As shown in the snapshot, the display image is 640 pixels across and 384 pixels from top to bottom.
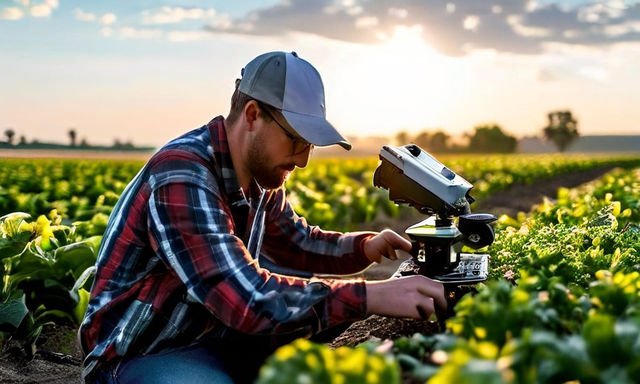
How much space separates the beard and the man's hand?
723mm

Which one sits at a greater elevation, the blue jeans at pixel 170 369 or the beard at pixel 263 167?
the beard at pixel 263 167

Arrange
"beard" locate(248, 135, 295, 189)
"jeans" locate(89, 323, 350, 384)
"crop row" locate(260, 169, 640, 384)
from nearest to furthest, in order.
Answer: "crop row" locate(260, 169, 640, 384) → "beard" locate(248, 135, 295, 189) → "jeans" locate(89, 323, 350, 384)

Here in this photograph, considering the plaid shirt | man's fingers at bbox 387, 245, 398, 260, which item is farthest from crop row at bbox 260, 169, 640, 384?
man's fingers at bbox 387, 245, 398, 260

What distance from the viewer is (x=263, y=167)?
3.32m

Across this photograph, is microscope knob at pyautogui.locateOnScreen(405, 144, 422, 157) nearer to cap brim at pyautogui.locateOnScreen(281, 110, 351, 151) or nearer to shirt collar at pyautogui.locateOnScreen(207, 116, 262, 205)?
cap brim at pyautogui.locateOnScreen(281, 110, 351, 151)

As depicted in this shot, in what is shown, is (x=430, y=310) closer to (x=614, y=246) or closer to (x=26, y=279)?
(x=614, y=246)

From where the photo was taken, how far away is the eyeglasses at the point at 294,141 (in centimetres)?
325

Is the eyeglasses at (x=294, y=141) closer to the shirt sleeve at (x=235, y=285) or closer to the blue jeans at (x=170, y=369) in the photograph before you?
the shirt sleeve at (x=235, y=285)

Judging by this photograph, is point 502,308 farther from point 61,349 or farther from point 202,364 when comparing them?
point 61,349

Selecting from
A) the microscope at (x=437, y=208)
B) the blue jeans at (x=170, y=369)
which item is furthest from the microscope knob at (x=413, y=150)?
the blue jeans at (x=170, y=369)

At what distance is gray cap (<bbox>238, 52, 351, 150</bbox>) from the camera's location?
322 cm

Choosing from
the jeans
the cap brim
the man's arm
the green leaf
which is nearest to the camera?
the cap brim

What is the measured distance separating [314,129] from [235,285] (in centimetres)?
64

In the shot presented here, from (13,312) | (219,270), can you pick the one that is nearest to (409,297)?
(219,270)
